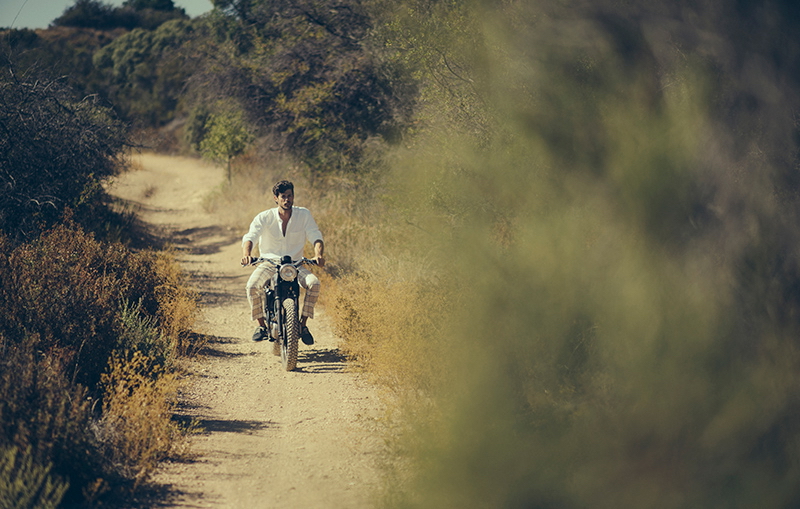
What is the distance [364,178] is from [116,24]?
52.9 m

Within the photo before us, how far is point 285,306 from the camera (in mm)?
7773

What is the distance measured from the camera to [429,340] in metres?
6.29

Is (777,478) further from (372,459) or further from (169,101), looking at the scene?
(169,101)

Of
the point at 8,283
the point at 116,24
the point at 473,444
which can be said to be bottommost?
the point at 473,444

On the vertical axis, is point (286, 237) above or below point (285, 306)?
above

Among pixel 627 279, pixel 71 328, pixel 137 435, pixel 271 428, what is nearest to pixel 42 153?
pixel 71 328

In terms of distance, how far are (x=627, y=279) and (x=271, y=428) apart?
128 inches

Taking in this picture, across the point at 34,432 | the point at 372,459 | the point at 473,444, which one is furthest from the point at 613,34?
the point at 34,432

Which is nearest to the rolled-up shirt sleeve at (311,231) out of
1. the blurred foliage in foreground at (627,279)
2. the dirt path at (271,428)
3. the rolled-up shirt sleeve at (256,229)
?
the rolled-up shirt sleeve at (256,229)

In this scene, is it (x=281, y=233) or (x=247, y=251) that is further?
(x=281, y=233)

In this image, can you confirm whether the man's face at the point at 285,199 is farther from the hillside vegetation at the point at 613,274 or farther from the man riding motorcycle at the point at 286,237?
the hillside vegetation at the point at 613,274

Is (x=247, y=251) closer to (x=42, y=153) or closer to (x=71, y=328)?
(x=71, y=328)

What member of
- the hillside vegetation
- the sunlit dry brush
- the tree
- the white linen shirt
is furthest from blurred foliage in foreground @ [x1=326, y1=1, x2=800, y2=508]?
the tree

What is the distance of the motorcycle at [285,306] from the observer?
766 cm
